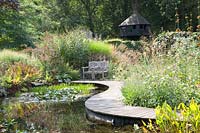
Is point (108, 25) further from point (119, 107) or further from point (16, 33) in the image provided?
point (119, 107)

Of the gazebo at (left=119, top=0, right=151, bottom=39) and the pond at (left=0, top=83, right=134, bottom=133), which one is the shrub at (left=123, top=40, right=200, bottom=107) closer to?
the pond at (left=0, top=83, right=134, bottom=133)

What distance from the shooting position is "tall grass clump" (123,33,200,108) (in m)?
6.01

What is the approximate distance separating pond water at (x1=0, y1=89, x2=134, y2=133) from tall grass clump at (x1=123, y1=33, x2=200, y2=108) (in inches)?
37.6

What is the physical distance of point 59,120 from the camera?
20.2 ft

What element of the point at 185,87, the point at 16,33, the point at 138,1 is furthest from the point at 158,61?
the point at 138,1

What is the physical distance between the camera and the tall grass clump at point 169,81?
19.7ft

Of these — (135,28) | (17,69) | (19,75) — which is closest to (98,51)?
(17,69)

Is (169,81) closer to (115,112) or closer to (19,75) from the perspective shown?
(115,112)

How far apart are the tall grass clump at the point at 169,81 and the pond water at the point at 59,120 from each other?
3.14 feet

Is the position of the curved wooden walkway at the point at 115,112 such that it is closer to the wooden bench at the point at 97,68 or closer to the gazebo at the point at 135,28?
the wooden bench at the point at 97,68

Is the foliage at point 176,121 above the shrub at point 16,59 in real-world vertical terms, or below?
below

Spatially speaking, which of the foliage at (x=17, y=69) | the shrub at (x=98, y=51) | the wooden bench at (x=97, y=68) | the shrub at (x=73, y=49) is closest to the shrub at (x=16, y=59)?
the foliage at (x=17, y=69)

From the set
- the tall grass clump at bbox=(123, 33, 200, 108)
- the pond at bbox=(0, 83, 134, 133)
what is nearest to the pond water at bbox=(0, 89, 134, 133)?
the pond at bbox=(0, 83, 134, 133)

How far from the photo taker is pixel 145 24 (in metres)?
22.3
